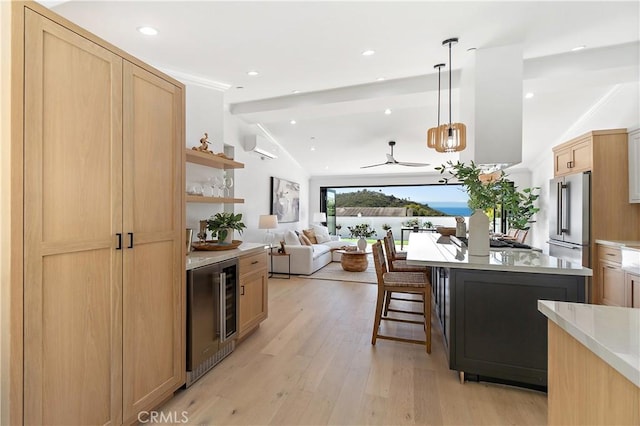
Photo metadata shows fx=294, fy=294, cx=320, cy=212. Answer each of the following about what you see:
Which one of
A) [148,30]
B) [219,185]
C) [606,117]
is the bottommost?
[219,185]

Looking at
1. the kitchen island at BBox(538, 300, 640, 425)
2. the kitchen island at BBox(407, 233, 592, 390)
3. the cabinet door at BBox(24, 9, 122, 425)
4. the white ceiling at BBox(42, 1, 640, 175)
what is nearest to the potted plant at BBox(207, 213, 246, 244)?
the cabinet door at BBox(24, 9, 122, 425)

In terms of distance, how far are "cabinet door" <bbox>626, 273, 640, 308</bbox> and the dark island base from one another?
1826 mm

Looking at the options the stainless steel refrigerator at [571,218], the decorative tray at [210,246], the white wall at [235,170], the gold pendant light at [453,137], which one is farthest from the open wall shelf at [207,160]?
the stainless steel refrigerator at [571,218]

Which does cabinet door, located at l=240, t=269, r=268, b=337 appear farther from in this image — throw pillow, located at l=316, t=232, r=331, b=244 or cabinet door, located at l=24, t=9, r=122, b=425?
throw pillow, located at l=316, t=232, r=331, b=244

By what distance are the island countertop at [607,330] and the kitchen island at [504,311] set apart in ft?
3.67

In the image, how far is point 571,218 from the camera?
13.0 feet

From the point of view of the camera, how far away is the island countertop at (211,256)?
2119 millimetres

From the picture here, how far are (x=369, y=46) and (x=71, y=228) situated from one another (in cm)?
276

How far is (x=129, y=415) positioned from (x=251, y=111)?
4.20 metres

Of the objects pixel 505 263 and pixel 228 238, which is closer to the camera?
pixel 505 263

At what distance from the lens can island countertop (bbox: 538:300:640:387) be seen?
67cm

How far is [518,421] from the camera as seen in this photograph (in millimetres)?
1777

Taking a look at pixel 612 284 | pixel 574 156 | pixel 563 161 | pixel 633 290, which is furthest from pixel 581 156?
pixel 633 290

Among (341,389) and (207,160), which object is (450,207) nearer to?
(207,160)
